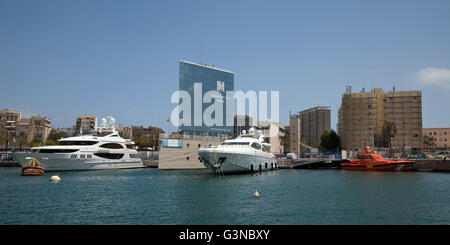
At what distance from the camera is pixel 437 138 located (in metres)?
153

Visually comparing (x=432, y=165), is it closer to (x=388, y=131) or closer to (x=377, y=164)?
(x=377, y=164)

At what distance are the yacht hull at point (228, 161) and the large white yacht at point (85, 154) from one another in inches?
1075

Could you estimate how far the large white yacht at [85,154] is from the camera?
6469 centimetres

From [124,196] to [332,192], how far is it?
21327 mm

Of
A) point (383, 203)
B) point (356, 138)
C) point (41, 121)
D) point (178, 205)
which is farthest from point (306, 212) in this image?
point (41, 121)

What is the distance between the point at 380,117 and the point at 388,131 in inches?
448

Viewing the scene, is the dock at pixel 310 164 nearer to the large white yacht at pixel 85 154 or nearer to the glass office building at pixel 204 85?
the glass office building at pixel 204 85

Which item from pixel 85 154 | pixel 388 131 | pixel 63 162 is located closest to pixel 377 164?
pixel 388 131

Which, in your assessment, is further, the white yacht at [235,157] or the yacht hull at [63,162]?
the yacht hull at [63,162]

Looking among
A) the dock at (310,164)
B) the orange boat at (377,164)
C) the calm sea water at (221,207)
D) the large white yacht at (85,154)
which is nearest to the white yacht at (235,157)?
the calm sea water at (221,207)
